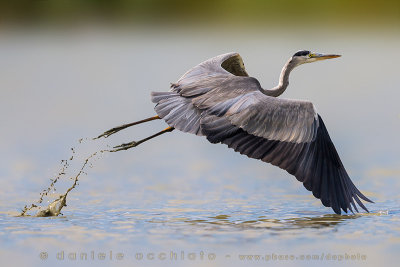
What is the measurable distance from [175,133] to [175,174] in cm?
336

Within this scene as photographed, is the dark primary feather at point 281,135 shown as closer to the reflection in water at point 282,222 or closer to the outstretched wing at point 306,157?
the outstretched wing at point 306,157

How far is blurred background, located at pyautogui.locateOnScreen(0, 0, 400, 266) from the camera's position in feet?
28.8

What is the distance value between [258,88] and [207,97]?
608 mm

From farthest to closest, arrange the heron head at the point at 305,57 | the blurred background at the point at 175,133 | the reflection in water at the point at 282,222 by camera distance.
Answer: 1. the heron head at the point at 305,57
2. the reflection in water at the point at 282,222
3. the blurred background at the point at 175,133

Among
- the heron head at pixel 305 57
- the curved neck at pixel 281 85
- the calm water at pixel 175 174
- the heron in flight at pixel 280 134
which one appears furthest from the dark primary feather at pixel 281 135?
the heron head at pixel 305 57

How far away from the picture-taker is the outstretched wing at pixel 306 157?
9.41 m

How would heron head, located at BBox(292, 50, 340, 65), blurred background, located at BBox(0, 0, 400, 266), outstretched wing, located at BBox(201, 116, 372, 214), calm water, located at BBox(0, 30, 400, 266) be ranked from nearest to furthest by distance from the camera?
1. calm water, located at BBox(0, 30, 400, 266)
2. blurred background, located at BBox(0, 0, 400, 266)
3. outstretched wing, located at BBox(201, 116, 372, 214)
4. heron head, located at BBox(292, 50, 340, 65)

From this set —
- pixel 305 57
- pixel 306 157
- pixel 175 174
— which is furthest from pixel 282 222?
pixel 175 174

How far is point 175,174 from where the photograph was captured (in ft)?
41.2

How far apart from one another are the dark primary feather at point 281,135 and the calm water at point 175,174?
0.36 metres

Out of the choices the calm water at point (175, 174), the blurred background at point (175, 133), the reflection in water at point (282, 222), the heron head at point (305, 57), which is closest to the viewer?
the calm water at point (175, 174)

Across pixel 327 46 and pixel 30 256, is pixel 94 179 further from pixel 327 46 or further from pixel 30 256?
pixel 327 46

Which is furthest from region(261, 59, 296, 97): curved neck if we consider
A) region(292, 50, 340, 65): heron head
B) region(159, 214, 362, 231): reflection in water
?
region(159, 214, 362, 231): reflection in water

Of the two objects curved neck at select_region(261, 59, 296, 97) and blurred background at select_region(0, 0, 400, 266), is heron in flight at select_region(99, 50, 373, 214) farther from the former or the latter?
curved neck at select_region(261, 59, 296, 97)
